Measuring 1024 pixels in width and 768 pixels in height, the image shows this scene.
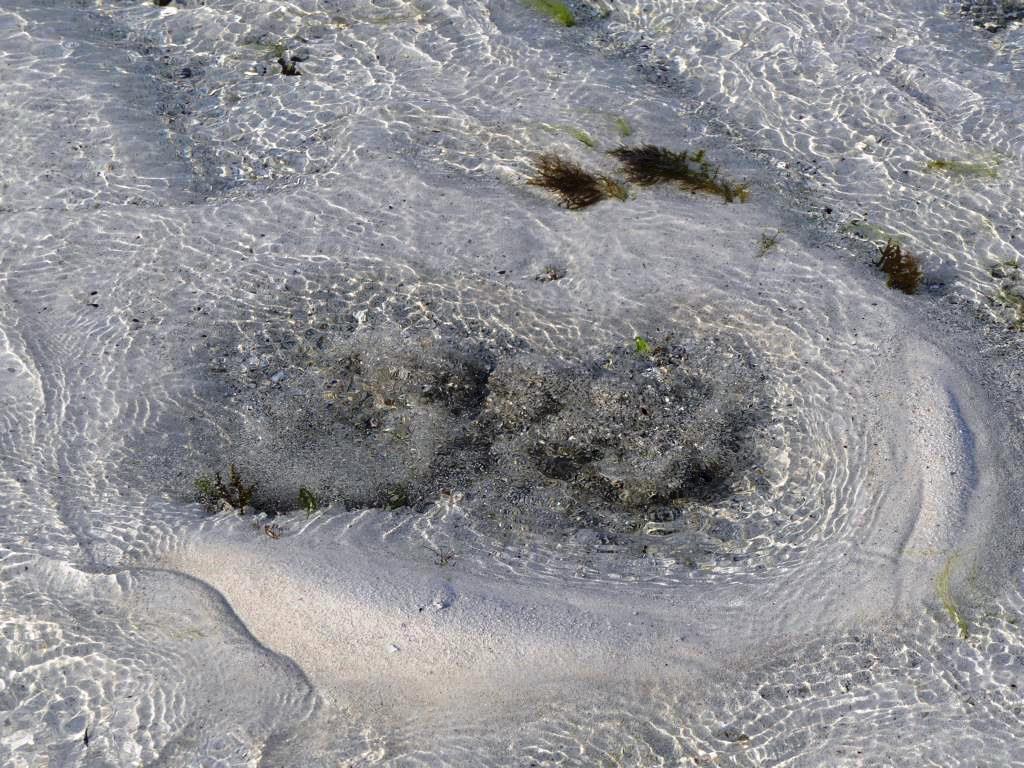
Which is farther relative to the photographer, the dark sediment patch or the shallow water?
the dark sediment patch

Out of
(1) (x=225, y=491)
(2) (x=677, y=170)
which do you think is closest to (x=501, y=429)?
(1) (x=225, y=491)

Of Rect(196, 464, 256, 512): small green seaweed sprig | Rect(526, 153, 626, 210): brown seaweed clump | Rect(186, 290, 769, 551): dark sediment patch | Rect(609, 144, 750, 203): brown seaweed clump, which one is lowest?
Rect(196, 464, 256, 512): small green seaweed sprig

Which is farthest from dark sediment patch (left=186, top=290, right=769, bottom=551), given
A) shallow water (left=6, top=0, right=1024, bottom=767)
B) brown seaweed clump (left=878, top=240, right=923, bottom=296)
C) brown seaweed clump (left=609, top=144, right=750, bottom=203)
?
brown seaweed clump (left=609, top=144, right=750, bottom=203)

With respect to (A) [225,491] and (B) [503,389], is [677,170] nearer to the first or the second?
(B) [503,389]

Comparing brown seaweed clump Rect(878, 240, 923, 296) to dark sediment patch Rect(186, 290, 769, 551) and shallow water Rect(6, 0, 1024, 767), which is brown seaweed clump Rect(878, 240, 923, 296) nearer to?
shallow water Rect(6, 0, 1024, 767)

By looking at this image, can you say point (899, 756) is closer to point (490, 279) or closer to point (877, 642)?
point (877, 642)

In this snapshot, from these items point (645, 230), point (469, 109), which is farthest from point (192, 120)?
point (645, 230)

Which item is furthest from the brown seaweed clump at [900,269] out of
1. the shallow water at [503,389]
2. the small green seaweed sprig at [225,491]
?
the small green seaweed sprig at [225,491]
